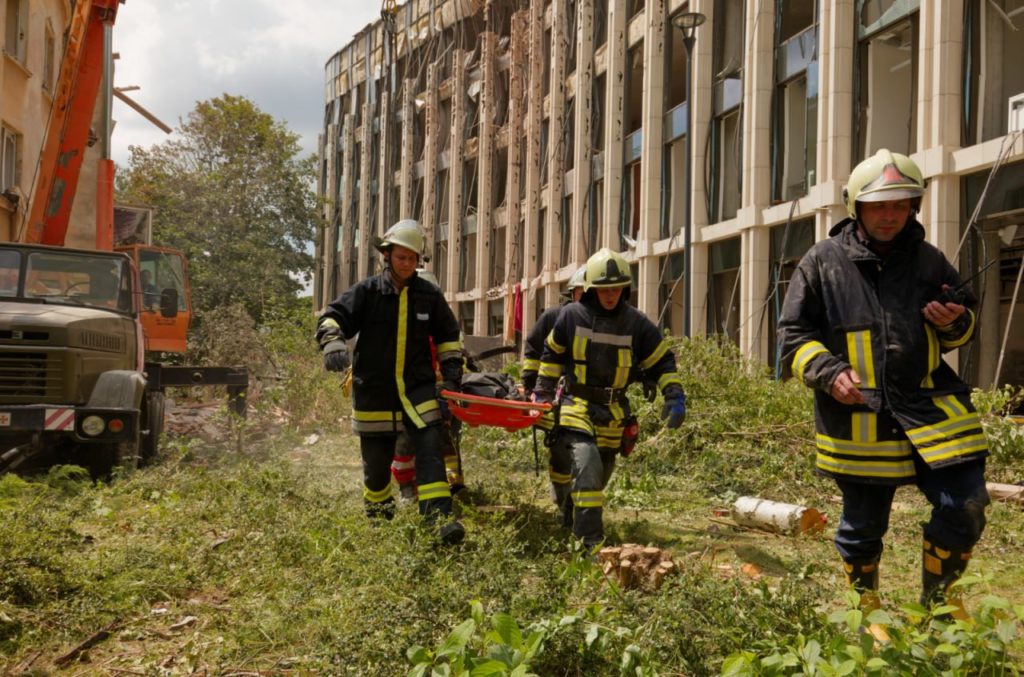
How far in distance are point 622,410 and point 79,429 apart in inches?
194

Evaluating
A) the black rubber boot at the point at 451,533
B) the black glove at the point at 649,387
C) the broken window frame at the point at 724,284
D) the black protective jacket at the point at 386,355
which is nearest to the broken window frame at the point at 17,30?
the broken window frame at the point at 724,284

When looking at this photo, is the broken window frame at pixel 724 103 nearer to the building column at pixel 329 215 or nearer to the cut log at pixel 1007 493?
the cut log at pixel 1007 493

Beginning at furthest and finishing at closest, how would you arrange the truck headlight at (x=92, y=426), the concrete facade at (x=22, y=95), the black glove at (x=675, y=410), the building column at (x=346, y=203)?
the building column at (x=346, y=203) → the concrete facade at (x=22, y=95) → the truck headlight at (x=92, y=426) → the black glove at (x=675, y=410)

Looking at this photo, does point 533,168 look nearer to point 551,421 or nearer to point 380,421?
point 551,421

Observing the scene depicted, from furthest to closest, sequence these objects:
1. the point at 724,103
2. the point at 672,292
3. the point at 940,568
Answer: the point at 672,292, the point at 724,103, the point at 940,568

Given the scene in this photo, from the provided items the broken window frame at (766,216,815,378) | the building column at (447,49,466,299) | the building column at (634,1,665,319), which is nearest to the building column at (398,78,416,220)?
the building column at (447,49,466,299)

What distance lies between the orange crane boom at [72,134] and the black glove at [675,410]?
28.6 ft

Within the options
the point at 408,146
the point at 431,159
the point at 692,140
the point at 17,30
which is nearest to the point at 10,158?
the point at 17,30

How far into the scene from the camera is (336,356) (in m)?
5.66

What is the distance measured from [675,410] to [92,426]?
524 cm

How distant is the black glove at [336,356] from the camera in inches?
221

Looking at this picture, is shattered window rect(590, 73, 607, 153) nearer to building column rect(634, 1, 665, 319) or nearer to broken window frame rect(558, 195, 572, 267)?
broken window frame rect(558, 195, 572, 267)

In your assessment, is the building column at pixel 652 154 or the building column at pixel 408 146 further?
the building column at pixel 408 146

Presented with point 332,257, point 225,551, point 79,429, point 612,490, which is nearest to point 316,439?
point 79,429
